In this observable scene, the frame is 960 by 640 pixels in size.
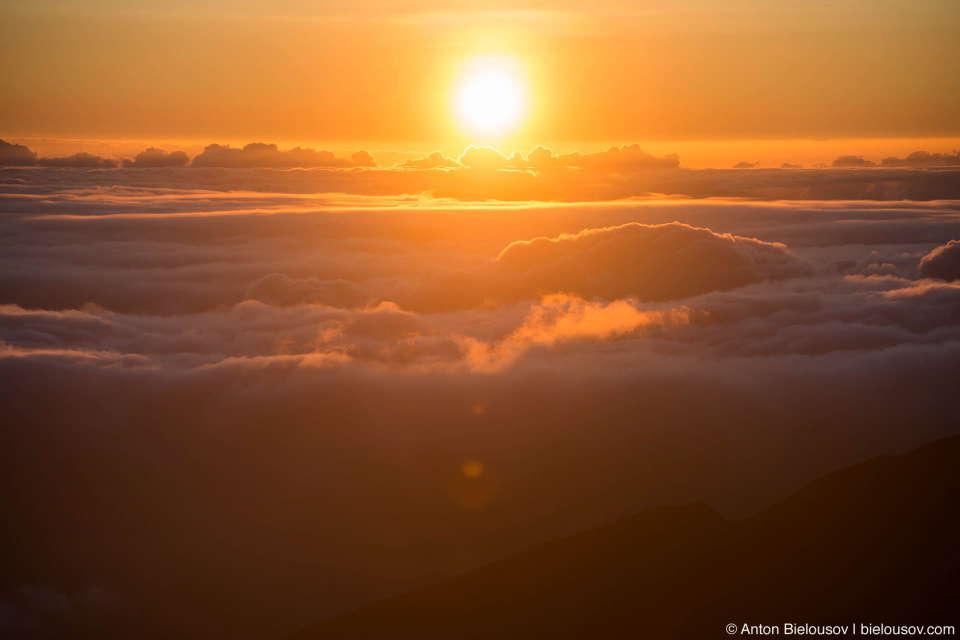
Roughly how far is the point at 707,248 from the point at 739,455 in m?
60.6

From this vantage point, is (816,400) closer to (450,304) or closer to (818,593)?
(818,593)

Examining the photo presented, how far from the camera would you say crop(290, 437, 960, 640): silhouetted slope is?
4416 centimetres

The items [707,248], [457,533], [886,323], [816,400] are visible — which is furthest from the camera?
[707,248]

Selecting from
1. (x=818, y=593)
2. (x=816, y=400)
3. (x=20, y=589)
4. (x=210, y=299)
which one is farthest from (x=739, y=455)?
(x=210, y=299)

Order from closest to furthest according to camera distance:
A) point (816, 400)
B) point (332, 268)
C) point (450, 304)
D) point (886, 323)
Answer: point (816, 400) < point (886, 323) < point (450, 304) < point (332, 268)

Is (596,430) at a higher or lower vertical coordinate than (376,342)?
lower

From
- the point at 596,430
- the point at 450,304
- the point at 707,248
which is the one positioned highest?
the point at 707,248

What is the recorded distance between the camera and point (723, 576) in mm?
48188

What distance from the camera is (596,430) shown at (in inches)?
1922

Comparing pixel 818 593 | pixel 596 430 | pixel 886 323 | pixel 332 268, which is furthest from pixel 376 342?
pixel 332 268

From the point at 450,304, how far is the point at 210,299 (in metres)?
31.4

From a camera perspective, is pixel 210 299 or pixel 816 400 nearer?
pixel 816 400

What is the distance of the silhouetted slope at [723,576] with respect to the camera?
44156 millimetres

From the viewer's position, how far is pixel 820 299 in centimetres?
6994
